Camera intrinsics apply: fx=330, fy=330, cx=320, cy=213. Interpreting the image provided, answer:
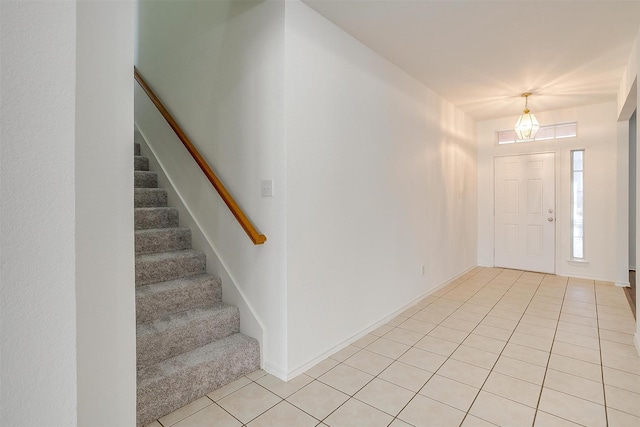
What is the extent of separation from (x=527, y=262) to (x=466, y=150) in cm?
211

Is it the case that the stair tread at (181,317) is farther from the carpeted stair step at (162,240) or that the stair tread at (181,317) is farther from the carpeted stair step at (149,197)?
the carpeted stair step at (149,197)

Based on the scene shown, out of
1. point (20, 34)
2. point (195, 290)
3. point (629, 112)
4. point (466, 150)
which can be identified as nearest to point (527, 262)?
point (466, 150)

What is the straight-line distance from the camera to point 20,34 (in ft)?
2.38

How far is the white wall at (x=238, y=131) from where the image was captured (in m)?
2.31

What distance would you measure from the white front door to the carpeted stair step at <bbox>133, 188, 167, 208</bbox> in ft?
17.1

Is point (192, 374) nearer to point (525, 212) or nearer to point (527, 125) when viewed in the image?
point (527, 125)

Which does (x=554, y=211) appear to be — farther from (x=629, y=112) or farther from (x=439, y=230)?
(x=439, y=230)

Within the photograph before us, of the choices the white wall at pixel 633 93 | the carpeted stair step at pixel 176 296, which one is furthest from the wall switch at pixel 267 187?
the white wall at pixel 633 93

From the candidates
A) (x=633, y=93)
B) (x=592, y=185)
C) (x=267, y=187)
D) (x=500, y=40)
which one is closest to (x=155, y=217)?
(x=267, y=187)

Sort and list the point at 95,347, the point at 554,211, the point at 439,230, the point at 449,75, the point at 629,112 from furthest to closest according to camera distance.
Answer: the point at 554,211 → the point at 439,230 → the point at 629,112 → the point at 449,75 → the point at 95,347

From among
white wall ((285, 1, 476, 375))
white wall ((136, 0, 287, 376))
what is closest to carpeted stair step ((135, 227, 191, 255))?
white wall ((136, 0, 287, 376))

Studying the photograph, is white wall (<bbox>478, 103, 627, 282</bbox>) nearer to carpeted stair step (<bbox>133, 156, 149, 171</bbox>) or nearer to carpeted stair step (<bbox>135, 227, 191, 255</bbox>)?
carpeted stair step (<bbox>135, 227, 191, 255</bbox>)

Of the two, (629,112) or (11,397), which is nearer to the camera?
(11,397)

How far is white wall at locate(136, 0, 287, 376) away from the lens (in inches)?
91.1
